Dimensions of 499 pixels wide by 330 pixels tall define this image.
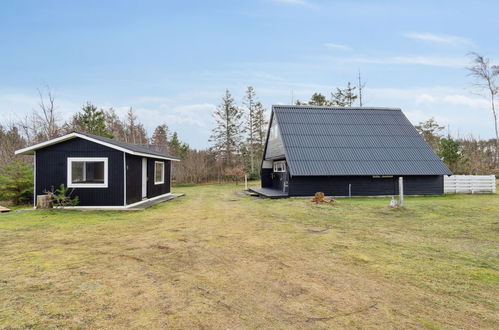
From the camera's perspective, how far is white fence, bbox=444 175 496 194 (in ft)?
50.4

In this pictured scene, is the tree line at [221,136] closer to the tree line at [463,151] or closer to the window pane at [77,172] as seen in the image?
the tree line at [463,151]

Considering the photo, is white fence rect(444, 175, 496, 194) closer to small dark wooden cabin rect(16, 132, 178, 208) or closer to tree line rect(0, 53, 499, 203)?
tree line rect(0, 53, 499, 203)

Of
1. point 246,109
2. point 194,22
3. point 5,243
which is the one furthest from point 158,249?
point 246,109

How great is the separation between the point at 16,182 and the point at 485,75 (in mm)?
31959

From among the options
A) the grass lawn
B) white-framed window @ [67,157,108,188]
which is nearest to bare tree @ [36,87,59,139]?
white-framed window @ [67,157,108,188]

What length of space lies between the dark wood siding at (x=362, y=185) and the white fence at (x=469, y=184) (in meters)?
1.11

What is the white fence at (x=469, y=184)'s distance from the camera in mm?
15367

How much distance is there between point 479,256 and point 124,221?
7941 mm

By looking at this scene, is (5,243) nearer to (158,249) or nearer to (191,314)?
(158,249)

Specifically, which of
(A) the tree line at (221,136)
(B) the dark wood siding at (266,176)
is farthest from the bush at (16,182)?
(B) the dark wood siding at (266,176)

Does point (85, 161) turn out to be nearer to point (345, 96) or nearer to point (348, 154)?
point (348, 154)

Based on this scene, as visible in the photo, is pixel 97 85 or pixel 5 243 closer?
pixel 5 243

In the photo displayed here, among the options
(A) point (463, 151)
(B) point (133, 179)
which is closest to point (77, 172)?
(B) point (133, 179)

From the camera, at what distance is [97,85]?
23500 mm
